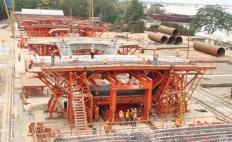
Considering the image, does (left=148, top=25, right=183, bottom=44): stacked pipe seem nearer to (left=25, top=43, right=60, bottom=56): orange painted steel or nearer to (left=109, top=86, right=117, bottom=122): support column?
(left=25, top=43, right=60, bottom=56): orange painted steel

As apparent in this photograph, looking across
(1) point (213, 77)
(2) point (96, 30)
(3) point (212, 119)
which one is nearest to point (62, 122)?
(3) point (212, 119)

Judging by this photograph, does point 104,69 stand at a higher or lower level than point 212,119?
higher

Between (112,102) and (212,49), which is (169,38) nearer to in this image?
(212,49)

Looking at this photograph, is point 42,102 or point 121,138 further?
point 42,102

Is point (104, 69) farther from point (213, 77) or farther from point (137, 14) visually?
point (137, 14)

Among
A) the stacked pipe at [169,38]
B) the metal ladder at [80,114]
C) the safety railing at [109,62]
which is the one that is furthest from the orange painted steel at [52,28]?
the metal ladder at [80,114]

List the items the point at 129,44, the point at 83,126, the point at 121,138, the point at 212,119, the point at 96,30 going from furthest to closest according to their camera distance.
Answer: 1. the point at 96,30
2. the point at 129,44
3. the point at 212,119
4. the point at 83,126
5. the point at 121,138

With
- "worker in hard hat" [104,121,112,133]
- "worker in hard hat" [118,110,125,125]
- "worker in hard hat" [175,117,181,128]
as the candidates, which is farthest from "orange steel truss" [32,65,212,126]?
"worker in hard hat" [175,117,181,128]
